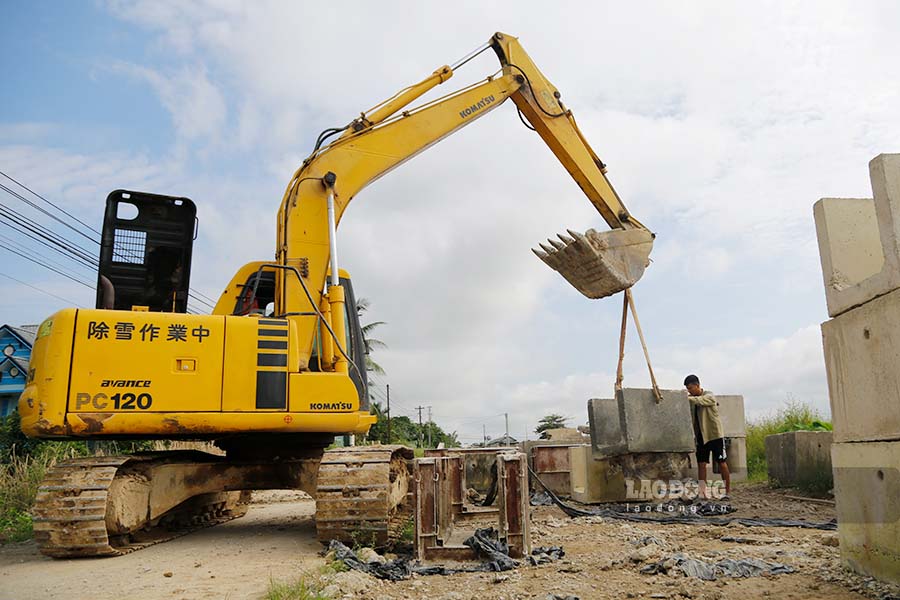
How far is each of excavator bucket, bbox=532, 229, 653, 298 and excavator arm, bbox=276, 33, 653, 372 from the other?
0.5 inches

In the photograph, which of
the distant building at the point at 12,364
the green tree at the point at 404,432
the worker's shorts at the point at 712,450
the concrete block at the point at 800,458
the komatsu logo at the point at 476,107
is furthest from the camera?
the green tree at the point at 404,432

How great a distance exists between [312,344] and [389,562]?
2.59 metres

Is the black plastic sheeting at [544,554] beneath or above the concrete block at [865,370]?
beneath

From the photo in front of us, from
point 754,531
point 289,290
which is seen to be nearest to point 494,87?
point 289,290

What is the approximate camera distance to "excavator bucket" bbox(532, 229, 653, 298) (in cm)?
894

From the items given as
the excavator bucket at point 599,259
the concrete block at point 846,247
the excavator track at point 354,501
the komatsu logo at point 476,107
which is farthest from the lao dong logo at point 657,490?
the komatsu logo at point 476,107

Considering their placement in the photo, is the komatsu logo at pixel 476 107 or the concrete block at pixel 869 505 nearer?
the concrete block at pixel 869 505

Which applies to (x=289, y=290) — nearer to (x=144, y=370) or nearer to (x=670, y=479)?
(x=144, y=370)

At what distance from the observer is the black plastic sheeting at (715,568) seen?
471cm

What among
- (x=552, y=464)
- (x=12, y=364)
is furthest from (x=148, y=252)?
(x=12, y=364)

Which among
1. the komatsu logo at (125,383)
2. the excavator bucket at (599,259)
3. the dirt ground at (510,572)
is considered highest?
the excavator bucket at (599,259)

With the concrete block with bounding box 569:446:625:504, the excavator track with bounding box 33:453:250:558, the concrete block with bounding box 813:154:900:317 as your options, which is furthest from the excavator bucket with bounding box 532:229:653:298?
the excavator track with bounding box 33:453:250:558

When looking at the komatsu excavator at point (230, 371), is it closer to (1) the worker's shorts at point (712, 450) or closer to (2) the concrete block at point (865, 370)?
(1) the worker's shorts at point (712, 450)

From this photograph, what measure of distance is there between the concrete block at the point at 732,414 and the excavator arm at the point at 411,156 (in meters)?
3.38
